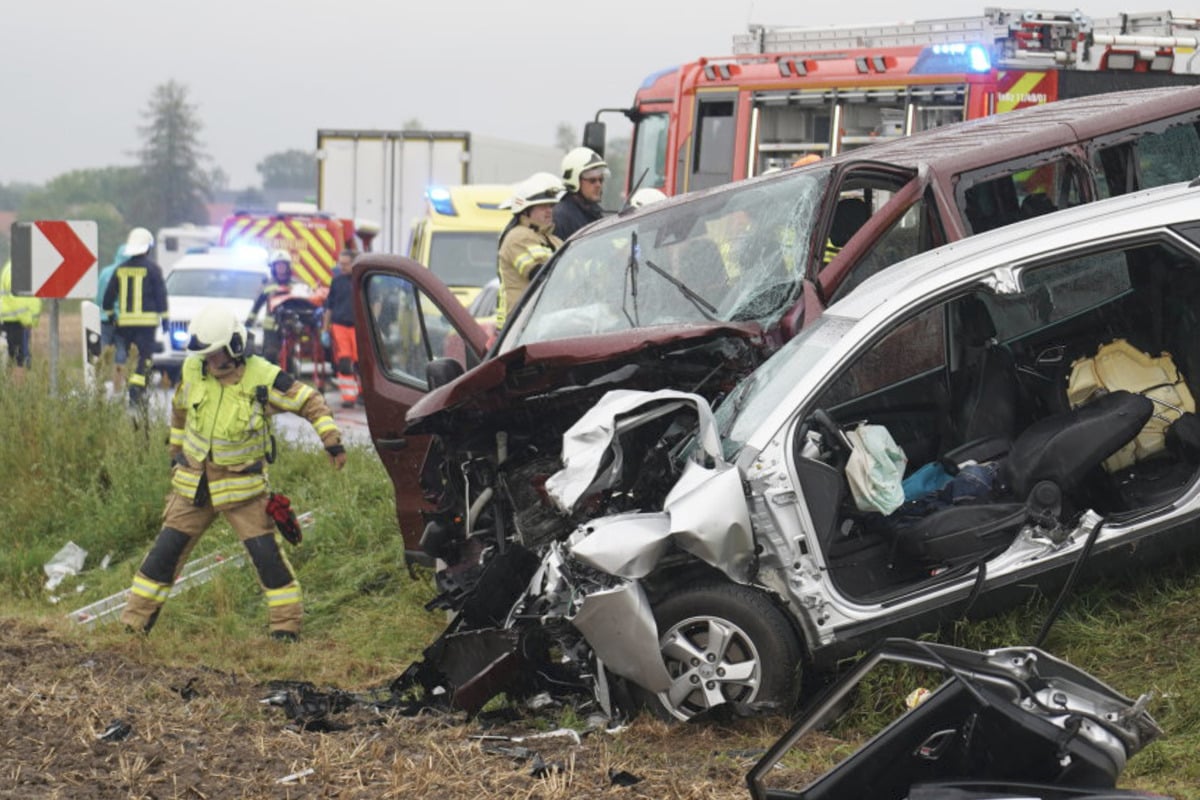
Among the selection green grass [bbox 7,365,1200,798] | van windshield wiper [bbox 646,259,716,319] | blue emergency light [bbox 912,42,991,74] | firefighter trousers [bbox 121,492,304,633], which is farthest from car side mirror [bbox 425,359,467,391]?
blue emergency light [bbox 912,42,991,74]

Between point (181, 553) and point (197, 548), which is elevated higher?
point (181, 553)

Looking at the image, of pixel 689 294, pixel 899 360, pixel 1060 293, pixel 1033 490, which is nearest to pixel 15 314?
pixel 689 294

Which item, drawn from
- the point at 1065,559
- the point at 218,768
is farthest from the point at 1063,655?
the point at 218,768

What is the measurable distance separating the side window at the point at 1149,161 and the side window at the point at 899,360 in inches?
37.9

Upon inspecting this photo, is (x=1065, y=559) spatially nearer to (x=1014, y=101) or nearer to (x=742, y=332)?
(x=742, y=332)

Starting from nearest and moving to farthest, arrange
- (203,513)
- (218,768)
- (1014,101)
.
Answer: (218,768)
(203,513)
(1014,101)

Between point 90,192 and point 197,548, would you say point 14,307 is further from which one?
point 90,192

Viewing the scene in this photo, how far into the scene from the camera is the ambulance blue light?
20266mm

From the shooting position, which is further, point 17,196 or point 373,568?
point 17,196

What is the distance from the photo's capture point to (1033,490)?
596 cm

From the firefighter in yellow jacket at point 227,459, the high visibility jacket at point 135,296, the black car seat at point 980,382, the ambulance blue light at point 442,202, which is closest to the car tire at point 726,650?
the black car seat at point 980,382

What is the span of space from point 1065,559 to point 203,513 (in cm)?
446

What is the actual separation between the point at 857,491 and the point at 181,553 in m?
4.00

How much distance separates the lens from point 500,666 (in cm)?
624
